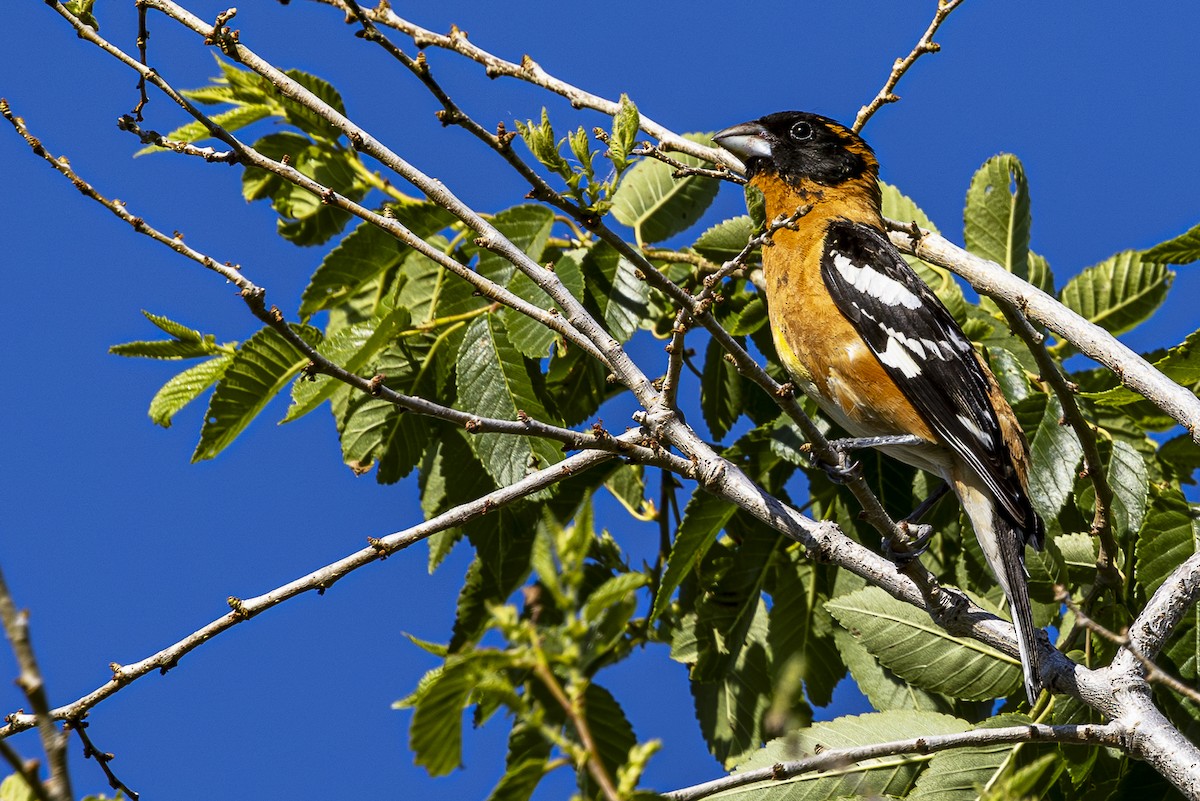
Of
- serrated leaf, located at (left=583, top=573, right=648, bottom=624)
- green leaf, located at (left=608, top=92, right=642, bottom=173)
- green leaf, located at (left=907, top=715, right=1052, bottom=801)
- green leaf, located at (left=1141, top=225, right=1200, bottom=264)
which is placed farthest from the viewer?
green leaf, located at (left=1141, top=225, right=1200, bottom=264)

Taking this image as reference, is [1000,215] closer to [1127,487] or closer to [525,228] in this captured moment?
[1127,487]

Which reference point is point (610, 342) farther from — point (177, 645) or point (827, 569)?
point (827, 569)

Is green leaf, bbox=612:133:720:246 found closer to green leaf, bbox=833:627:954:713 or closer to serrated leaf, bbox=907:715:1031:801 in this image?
green leaf, bbox=833:627:954:713

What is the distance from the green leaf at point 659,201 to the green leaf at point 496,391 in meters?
1.00

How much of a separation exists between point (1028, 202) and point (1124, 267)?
0.53 meters

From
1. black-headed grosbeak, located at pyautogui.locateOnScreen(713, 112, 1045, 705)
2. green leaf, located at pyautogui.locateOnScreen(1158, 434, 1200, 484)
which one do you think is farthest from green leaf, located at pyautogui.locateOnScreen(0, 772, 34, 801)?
green leaf, located at pyautogui.locateOnScreen(1158, 434, 1200, 484)

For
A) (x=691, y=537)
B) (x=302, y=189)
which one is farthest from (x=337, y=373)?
(x=302, y=189)

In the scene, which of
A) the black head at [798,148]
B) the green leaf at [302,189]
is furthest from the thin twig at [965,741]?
the black head at [798,148]

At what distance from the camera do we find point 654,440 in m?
3.21

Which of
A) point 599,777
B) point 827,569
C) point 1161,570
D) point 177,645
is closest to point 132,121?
point 177,645

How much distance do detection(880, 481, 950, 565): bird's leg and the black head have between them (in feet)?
5.67

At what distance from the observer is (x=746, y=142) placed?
5789 mm

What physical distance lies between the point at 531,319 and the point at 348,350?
0.70m

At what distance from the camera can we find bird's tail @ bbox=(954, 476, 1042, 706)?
3520mm
